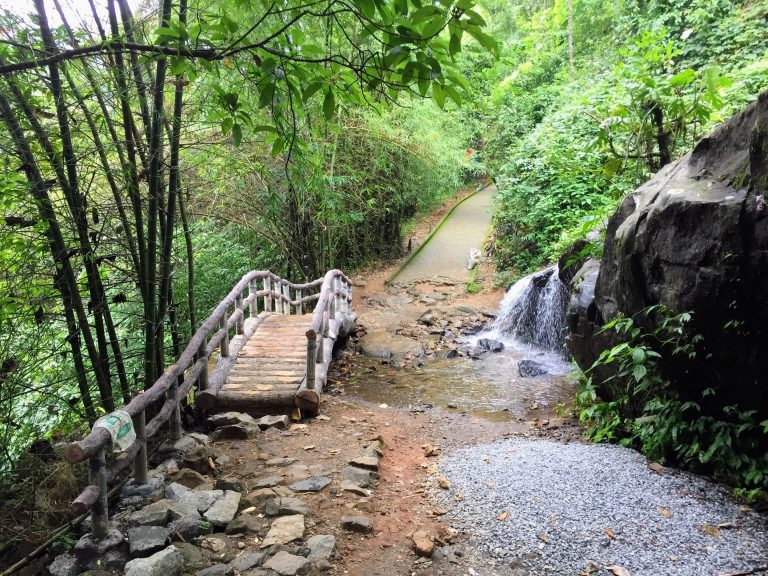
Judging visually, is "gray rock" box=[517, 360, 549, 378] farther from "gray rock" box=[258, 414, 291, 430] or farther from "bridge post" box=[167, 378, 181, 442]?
"bridge post" box=[167, 378, 181, 442]

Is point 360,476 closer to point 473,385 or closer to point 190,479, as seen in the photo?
point 190,479

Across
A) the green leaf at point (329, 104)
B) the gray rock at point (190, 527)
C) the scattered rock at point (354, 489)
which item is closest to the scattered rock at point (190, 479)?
the gray rock at point (190, 527)

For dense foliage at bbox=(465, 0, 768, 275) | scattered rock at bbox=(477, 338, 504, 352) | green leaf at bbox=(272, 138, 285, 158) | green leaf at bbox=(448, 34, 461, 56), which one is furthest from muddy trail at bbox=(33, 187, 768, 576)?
dense foliage at bbox=(465, 0, 768, 275)

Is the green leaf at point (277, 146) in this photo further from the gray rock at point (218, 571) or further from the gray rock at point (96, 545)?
the gray rock at point (96, 545)

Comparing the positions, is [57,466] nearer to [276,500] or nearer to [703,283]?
[276,500]

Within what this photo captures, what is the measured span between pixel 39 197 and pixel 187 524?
2.33m

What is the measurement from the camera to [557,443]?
5020mm

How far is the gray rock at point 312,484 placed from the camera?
395 centimetres

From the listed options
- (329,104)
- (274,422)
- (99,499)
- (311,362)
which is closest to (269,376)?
(311,362)

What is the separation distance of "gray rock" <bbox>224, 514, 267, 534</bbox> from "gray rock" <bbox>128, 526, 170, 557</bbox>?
1.29 feet

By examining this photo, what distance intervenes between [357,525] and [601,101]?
24.2ft

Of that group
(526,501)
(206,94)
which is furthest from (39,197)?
(526,501)

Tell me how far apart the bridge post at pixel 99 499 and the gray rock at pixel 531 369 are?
6402 mm

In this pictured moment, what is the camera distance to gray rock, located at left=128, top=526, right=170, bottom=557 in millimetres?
2951
